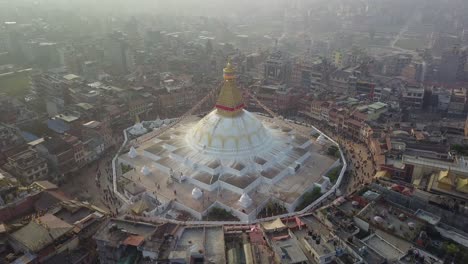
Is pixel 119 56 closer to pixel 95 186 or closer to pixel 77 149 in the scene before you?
pixel 77 149

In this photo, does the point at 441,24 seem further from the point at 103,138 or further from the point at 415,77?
the point at 103,138

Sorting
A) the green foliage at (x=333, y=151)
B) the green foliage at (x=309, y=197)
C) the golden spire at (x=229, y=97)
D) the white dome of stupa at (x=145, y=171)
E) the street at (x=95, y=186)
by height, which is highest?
the golden spire at (x=229, y=97)

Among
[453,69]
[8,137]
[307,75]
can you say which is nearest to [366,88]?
[307,75]

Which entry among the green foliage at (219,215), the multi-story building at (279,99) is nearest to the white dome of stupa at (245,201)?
the green foliage at (219,215)

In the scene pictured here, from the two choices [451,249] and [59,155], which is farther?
[59,155]

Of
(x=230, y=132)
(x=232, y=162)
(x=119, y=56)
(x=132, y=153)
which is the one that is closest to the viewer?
(x=232, y=162)

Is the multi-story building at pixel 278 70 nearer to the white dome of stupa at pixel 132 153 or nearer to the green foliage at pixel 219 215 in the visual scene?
the white dome of stupa at pixel 132 153

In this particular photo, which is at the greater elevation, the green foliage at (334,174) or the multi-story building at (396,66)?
the multi-story building at (396,66)
